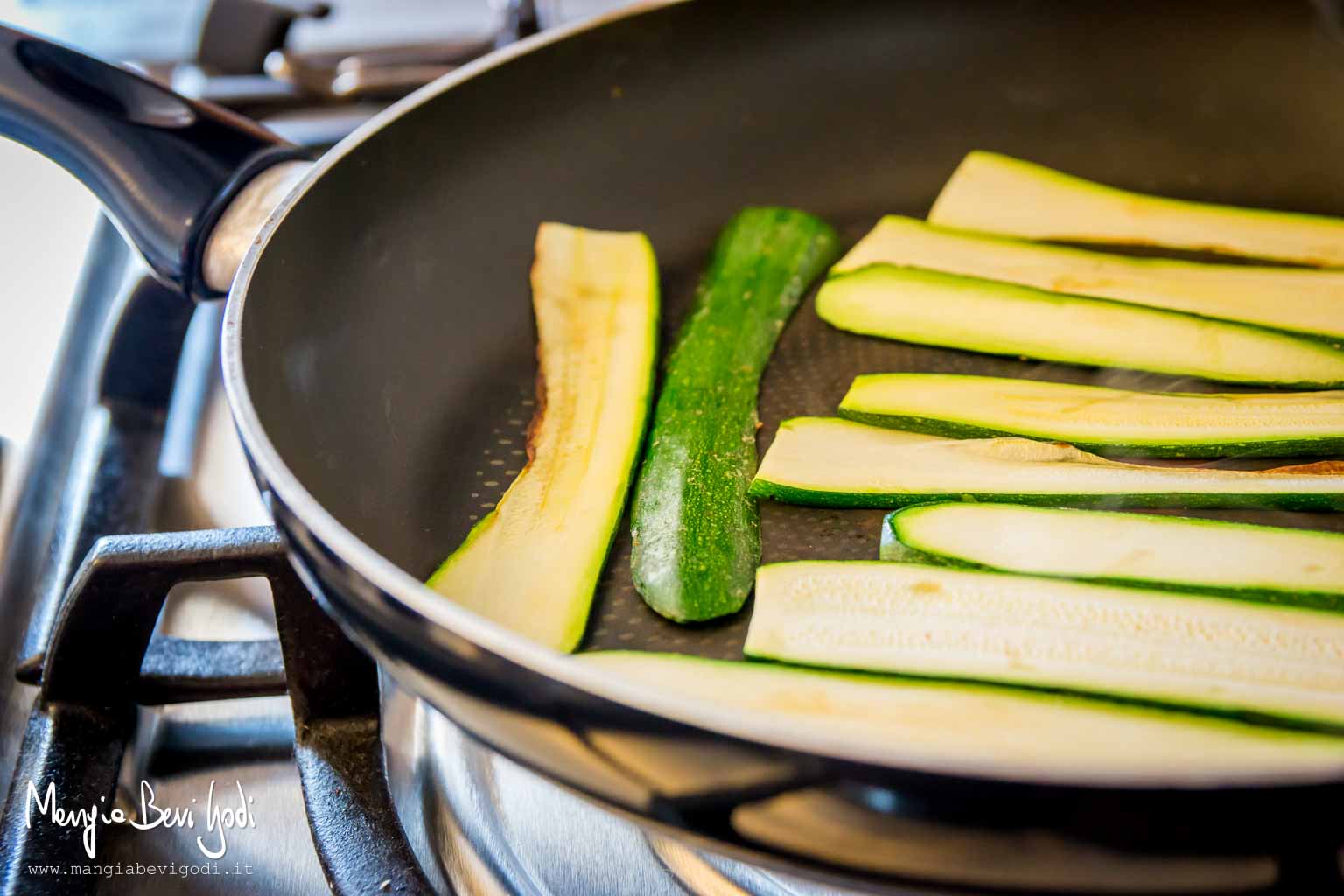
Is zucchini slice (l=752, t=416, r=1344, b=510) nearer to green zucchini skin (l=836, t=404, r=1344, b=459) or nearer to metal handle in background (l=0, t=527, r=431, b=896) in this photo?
green zucchini skin (l=836, t=404, r=1344, b=459)

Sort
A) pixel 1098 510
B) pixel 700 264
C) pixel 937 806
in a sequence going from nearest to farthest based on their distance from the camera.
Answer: pixel 937 806, pixel 1098 510, pixel 700 264

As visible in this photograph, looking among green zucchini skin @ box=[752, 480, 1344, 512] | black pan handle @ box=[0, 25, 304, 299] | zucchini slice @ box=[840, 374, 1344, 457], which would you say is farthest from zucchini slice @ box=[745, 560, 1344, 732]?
black pan handle @ box=[0, 25, 304, 299]

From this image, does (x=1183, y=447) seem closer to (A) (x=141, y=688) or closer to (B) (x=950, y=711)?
(B) (x=950, y=711)

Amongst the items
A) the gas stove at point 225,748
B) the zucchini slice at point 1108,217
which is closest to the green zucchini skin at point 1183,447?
the zucchini slice at point 1108,217

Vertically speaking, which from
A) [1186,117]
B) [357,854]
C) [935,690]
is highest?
[1186,117]

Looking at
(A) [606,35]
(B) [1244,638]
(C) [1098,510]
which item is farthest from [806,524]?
(A) [606,35]

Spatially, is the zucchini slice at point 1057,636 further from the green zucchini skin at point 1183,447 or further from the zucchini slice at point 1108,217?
the zucchini slice at point 1108,217

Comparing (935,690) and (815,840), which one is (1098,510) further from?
(815,840)
